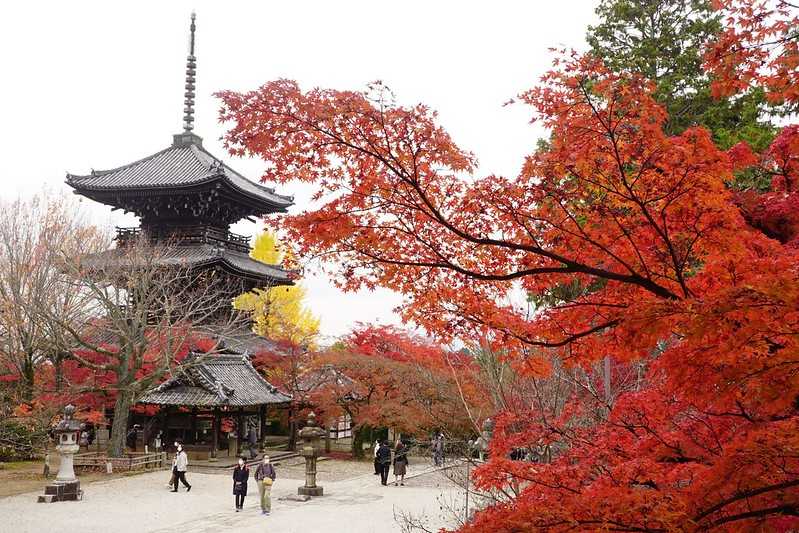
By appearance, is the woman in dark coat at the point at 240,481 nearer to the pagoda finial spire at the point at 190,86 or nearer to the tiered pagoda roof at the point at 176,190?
the tiered pagoda roof at the point at 176,190

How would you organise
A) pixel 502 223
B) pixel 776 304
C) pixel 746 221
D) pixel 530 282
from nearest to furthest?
pixel 776 304 → pixel 502 223 → pixel 746 221 → pixel 530 282

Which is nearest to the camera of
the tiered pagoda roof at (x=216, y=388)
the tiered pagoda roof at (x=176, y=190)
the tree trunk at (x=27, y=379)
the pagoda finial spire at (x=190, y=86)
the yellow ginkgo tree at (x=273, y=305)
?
the tree trunk at (x=27, y=379)

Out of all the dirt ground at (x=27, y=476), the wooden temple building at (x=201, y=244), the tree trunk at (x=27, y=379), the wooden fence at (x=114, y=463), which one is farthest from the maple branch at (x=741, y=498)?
the tree trunk at (x=27, y=379)

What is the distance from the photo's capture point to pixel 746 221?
467 cm

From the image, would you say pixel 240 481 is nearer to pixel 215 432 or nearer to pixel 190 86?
pixel 215 432

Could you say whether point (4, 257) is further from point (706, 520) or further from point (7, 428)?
point (706, 520)

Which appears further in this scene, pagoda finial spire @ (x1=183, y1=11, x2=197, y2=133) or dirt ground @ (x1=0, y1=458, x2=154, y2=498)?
→ pagoda finial spire @ (x1=183, y1=11, x2=197, y2=133)

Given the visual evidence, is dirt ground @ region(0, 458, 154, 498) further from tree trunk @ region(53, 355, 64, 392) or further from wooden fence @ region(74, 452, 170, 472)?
tree trunk @ region(53, 355, 64, 392)

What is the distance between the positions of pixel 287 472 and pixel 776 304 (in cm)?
2125

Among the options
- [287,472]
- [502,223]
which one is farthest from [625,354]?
[287,472]

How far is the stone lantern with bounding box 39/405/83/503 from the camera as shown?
1533cm

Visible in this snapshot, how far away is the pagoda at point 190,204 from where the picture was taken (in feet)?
82.5

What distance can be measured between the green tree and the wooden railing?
56.7ft

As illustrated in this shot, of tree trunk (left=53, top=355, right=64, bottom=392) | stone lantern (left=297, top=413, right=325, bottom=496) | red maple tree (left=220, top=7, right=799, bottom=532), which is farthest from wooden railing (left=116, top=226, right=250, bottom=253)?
red maple tree (left=220, top=7, right=799, bottom=532)
